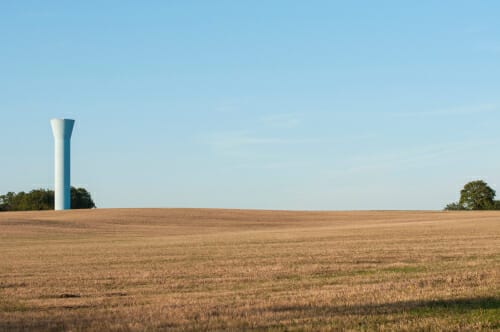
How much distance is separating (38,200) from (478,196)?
74.0 metres

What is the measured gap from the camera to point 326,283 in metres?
19.0

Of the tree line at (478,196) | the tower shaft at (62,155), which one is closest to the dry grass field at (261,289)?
the tower shaft at (62,155)

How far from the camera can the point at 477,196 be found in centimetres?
12156

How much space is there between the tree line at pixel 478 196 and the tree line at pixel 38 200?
65.6 meters

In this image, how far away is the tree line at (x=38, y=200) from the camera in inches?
5271

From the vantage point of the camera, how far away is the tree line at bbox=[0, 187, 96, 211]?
133875 mm

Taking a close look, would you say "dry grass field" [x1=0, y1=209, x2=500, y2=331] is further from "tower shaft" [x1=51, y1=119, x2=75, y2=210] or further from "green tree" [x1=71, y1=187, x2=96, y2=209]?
"green tree" [x1=71, y1=187, x2=96, y2=209]

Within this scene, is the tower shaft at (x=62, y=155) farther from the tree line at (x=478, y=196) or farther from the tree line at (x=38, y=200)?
the tree line at (x=478, y=196)

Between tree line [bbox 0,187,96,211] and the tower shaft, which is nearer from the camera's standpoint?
the tower shaft

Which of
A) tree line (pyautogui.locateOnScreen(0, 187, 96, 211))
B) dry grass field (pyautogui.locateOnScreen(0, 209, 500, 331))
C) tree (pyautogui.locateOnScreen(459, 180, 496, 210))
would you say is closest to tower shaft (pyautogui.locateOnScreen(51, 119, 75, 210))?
tree line (pyautogui.locateOnScreen(0, 187, 96, 211))

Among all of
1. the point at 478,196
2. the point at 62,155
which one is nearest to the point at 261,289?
the point at 62,155

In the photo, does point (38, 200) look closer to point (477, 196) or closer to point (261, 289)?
point (477, 196)

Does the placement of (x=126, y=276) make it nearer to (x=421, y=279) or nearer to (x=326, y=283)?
(x=326, y=283)

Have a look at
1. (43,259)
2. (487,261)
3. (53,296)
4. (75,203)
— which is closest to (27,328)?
(53,296)
